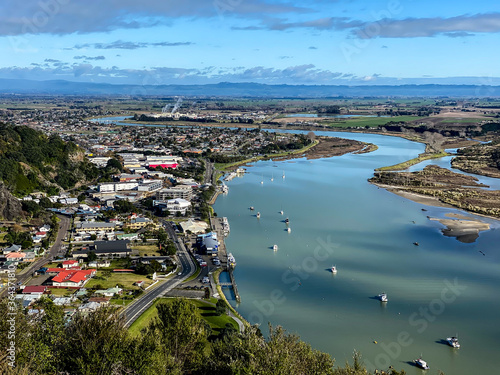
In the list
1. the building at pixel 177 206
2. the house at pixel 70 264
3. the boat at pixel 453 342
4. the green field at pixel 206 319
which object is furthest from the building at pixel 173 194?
the boat at pixel 453 342

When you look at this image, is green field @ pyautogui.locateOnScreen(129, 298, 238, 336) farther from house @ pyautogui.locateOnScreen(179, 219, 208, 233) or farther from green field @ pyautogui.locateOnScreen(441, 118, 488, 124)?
green field @ pyautogui.locateOnScreen(441, 118, 488, 124)

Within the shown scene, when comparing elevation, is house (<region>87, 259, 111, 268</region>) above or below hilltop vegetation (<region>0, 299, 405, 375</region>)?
below

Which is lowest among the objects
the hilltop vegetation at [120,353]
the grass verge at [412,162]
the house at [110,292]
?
the grass verge at [412,162]

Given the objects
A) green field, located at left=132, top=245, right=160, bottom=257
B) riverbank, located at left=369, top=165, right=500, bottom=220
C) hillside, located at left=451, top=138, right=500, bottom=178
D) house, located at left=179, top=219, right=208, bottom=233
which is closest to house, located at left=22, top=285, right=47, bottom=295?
green field, located at left=132, top=245, right=160, bottom=257

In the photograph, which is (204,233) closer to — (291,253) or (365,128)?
(291,253)

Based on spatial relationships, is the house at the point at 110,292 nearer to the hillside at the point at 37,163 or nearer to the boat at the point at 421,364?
the boat at the point at 421,364

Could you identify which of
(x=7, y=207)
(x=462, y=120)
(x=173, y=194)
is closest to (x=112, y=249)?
(x=7, y=207)

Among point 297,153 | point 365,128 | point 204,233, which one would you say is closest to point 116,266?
point 204,233

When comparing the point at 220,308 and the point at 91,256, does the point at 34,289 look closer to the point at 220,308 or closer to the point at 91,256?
the point at 91,256
